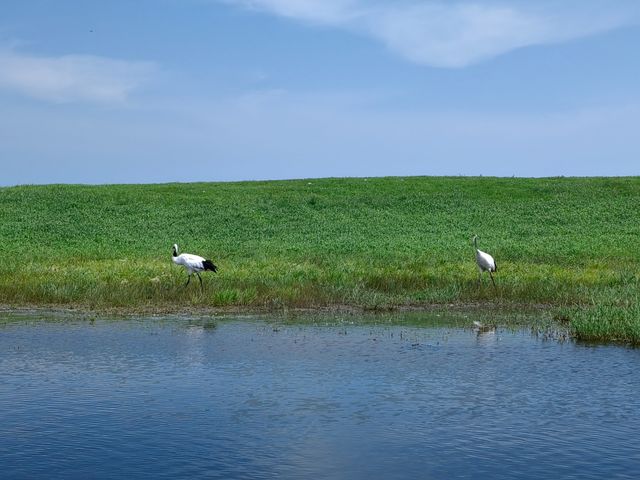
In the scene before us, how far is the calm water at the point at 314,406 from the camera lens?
1184cm

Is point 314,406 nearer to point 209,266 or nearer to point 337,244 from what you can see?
point 209,266

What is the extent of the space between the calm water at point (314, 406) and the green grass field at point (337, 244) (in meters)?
4.14

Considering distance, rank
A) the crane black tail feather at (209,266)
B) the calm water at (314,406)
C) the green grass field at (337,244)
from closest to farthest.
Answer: the calm water at (314,406) → the green grass field at (337,244) → the crane black tail feather at (209,266)

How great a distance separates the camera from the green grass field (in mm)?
26438

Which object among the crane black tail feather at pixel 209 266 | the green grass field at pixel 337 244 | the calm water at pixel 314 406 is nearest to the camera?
the calm water at pixel 314 406

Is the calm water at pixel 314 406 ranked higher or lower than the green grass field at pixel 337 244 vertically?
lower

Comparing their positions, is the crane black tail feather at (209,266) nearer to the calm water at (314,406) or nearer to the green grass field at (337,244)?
the green grass field at (337,244)

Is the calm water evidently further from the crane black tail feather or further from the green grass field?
the crane black tail feather

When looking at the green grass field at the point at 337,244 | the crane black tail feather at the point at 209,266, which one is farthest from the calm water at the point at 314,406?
the crane black tail feather at the point at 209,266

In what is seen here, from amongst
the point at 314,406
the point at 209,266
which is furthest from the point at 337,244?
the point at 314,406

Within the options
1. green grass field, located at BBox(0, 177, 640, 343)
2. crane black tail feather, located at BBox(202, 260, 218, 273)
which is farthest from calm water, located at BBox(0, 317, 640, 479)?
crane black tail feather, located at BBox(202, 260, 218, 273)

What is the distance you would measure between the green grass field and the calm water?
414 centimetres

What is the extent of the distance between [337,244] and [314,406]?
88.2 ft

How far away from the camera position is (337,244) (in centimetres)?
4134
